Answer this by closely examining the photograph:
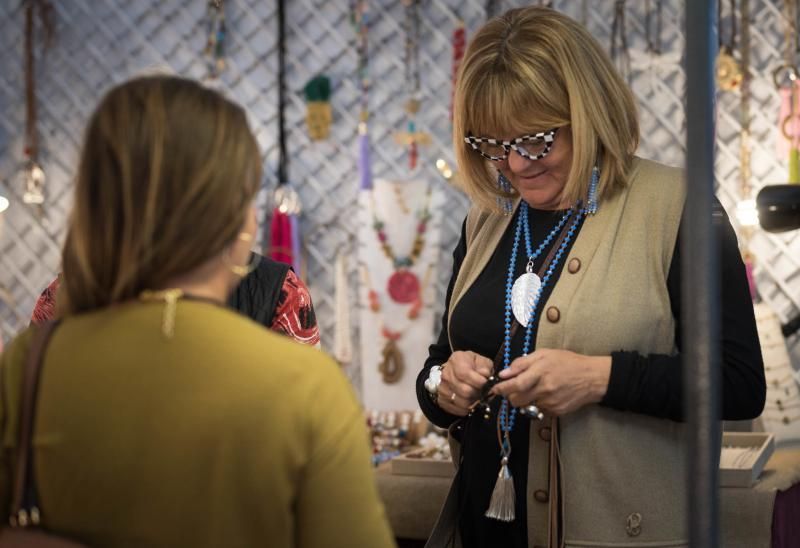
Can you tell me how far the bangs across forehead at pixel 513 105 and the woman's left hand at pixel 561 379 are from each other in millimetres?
317

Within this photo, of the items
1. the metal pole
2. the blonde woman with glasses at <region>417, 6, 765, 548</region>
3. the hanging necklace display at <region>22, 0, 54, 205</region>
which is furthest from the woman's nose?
the hanging necklace display at <region>22, 0, 54, 205</region>

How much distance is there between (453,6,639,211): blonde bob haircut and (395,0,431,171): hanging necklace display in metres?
2.10

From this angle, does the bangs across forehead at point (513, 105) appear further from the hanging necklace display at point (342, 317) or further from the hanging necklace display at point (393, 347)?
the hanging necklace display at point (342, 317)

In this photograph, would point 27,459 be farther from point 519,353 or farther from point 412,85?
point 412,85

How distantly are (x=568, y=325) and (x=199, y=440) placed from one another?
24.7 inches

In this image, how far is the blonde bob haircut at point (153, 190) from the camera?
0.89 meters

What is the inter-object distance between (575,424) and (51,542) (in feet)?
2.33

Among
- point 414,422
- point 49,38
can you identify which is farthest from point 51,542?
point 49,38

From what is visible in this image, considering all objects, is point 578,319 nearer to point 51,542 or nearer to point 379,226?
point 51,542

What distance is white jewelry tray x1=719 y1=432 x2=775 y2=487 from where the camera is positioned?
209cm

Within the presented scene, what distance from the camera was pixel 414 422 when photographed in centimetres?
308

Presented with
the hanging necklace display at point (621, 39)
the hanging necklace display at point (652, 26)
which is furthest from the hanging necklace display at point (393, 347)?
the hanging necklace display at point (652, 26)

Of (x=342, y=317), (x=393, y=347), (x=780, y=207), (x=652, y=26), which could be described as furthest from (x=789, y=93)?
(x=780, y=207)

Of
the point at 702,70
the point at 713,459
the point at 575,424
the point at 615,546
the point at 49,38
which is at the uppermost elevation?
the point at 49,38
